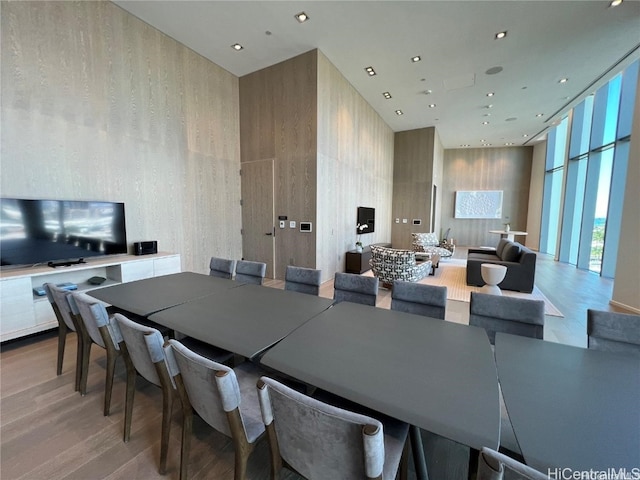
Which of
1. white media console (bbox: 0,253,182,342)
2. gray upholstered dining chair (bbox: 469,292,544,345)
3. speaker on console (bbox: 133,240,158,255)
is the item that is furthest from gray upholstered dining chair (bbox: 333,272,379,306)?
speaker on console (bbox: 133,240,158,255)

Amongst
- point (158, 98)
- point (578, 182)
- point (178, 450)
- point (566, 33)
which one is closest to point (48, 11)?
point (158, 98)

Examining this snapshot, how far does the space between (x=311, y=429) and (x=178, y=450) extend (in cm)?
123

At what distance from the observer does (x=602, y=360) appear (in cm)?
127

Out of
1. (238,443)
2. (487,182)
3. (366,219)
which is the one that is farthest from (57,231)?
(487,182)

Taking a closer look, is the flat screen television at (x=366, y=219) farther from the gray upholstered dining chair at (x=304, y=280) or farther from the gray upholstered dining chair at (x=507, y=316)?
the gray upholstered dining chair at (x=507, y=316)

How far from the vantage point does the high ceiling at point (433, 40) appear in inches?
140

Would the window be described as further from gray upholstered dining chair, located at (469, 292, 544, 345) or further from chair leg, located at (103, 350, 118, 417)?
chair leg, located at (103, 350, 118, 417)

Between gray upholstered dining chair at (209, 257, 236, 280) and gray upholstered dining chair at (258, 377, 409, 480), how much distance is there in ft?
7.58

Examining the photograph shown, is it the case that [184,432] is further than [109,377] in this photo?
No

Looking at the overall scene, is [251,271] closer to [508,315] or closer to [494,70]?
[508,315]

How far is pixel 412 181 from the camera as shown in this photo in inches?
360

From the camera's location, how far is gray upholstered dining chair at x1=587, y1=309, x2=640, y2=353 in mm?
1447

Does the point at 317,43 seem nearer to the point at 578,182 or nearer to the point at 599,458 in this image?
the point at 599,458

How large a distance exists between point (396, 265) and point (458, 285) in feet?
5.68
